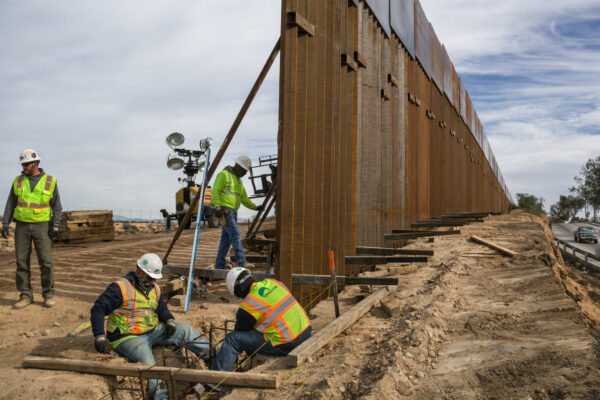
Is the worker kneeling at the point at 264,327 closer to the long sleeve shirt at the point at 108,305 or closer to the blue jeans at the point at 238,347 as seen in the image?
the blue jeans at the point at 238,347

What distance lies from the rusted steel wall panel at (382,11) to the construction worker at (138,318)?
657cm

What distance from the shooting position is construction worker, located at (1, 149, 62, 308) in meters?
6.37

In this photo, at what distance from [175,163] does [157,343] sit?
53.3ft

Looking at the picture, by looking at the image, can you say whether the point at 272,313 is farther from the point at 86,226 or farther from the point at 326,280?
the point at 86,226

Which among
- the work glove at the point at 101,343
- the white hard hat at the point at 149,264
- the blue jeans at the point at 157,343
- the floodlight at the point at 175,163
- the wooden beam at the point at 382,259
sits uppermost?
the floodlight at the point at 175,163

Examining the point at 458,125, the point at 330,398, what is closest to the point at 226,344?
the point at 330,398

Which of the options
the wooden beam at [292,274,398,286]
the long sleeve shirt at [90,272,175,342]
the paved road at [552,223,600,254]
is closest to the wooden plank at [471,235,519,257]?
the wooden beam at [292,274,398,286]

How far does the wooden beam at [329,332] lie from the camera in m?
4.19

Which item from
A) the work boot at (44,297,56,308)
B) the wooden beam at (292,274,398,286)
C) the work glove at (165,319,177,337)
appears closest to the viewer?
the work glove at (165,319,177,337)

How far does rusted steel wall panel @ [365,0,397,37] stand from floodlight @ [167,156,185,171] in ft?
43.0

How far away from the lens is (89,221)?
617 inches

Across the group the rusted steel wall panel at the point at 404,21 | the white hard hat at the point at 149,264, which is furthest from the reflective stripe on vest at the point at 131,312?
the rusted steel wall panel at the point at 404,21

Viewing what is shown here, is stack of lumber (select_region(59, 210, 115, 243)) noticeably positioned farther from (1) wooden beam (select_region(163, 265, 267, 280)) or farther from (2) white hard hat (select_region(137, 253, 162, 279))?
(2) white hard hat (select_region(137, 253, 162, 279))

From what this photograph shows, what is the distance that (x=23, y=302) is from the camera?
6270 mm
